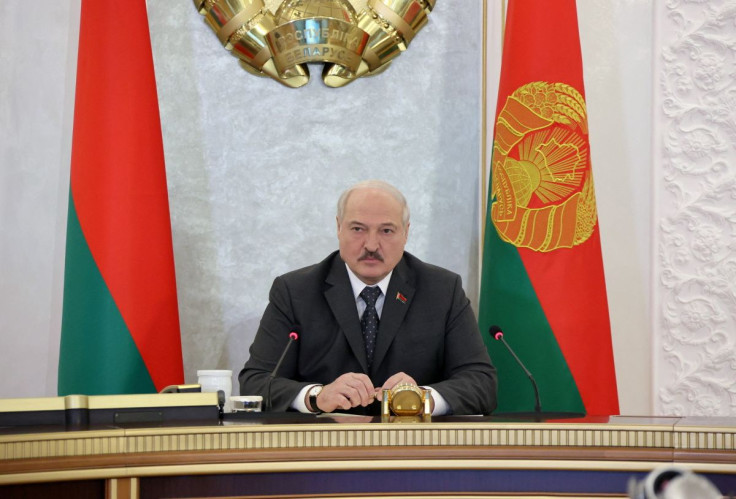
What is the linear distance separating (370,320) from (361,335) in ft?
0.27

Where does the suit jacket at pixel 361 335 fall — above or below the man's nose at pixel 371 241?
below

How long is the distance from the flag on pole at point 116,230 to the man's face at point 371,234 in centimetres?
80

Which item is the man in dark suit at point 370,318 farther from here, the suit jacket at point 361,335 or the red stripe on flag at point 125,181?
the red stripe on flag at point 125,181

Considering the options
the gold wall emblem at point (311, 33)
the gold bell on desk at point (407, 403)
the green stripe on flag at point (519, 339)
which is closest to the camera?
the gold bell on desk at point (407, 403)

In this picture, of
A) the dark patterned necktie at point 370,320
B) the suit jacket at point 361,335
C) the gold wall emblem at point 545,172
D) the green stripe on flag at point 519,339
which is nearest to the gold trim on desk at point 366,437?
the suit jacket at point 361,335

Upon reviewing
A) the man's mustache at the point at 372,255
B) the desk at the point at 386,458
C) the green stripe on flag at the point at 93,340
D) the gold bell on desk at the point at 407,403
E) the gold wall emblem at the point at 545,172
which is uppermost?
the gold wall emblem at the point at 545,172

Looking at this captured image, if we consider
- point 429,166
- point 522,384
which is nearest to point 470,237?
point 429,166

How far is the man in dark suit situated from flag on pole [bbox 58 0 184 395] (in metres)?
0.56

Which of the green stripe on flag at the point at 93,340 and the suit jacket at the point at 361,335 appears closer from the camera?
the suit jacket at the point at 361,335

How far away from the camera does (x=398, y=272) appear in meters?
2.95

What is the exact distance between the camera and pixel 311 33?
3.78m

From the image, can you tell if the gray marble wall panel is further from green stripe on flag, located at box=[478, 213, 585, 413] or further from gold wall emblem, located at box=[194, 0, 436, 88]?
green stripe on flag, located at box=[478, 213, 585, 413]

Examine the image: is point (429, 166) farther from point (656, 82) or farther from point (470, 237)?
point (656, 82)

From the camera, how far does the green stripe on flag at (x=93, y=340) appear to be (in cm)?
312
